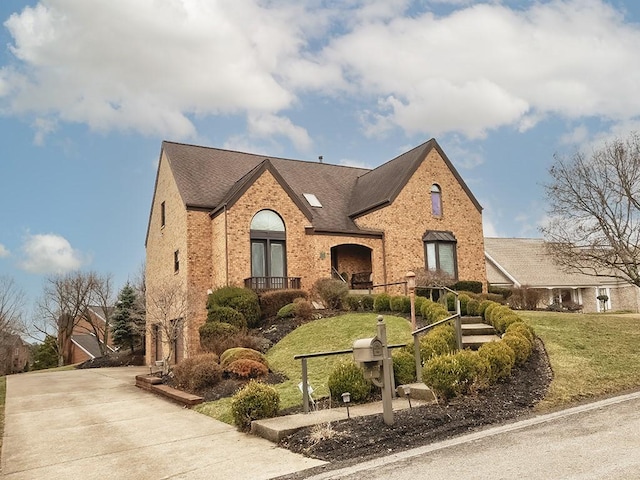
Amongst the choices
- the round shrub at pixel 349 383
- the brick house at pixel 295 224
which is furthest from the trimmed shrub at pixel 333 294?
the round shrub at pixel 349 383

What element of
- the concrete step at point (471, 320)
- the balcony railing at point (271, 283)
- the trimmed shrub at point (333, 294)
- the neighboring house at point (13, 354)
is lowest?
the neighboring house at point (13, 354)

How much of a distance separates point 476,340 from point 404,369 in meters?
3.39

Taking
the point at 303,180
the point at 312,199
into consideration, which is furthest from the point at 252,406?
the point at 303,180

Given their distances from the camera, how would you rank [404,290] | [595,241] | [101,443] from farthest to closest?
[404,290] < [595,241] < [101,443]

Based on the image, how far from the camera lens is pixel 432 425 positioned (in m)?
7.68

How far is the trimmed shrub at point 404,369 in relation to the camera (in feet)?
34.2

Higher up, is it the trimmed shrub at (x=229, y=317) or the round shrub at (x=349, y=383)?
the trimmed shrub at (x=229, y=317)

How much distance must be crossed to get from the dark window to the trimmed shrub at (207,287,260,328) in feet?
32.0

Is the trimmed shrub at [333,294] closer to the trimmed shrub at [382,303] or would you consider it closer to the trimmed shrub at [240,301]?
the trimmed shrub at [382,303]

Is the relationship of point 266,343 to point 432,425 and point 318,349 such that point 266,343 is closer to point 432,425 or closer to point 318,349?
point 318,349

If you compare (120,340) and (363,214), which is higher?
(363,214)

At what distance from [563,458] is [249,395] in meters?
4.78

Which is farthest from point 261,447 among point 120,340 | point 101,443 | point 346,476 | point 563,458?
point 120,340

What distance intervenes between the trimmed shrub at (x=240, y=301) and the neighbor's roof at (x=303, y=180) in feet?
12.6
